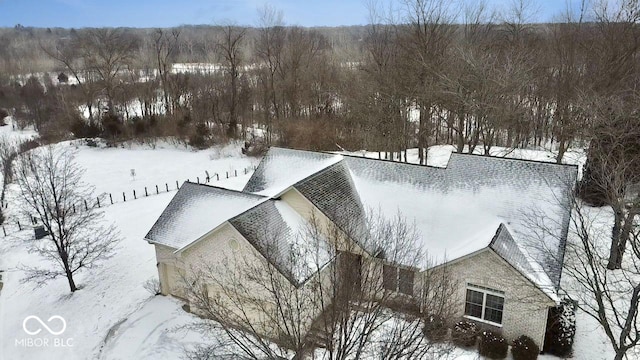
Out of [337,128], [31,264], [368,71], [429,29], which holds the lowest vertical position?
[31,264]

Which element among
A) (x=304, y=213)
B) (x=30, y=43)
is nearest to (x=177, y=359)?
(x=304, y=213)

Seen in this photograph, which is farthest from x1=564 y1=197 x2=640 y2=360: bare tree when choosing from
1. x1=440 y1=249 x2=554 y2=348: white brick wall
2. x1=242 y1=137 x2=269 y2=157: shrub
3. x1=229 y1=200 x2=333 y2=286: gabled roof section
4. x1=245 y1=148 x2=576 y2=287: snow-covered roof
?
x1=242 y1=137 x2=269 y2=157: shrub

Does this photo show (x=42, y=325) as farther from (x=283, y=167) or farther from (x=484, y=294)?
(x=484, y=294)

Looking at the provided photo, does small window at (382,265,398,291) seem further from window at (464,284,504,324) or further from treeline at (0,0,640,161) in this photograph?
treeline at (0,0,640,161)

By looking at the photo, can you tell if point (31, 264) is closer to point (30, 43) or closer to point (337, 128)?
point (337, 128)

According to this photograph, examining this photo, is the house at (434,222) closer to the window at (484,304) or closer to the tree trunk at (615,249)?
the window at (484,304)

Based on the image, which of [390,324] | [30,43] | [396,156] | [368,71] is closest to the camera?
[390,324]

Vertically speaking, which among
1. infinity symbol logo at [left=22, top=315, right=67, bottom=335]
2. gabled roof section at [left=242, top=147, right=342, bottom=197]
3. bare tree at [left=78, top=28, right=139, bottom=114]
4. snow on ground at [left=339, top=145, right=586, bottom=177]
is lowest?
infinity symbol logo at [left=22, top=315, right=67, bottom=335]
